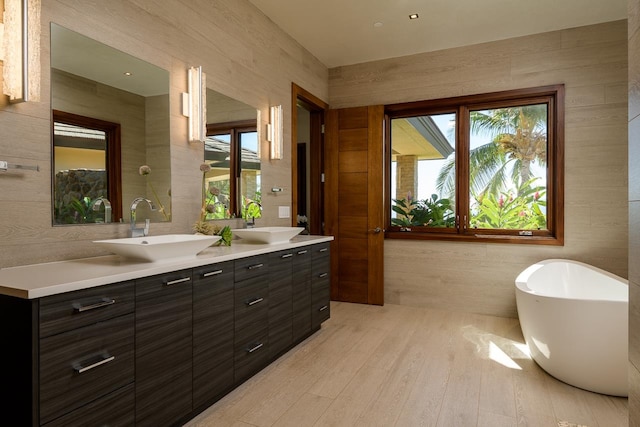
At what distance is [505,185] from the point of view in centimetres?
397

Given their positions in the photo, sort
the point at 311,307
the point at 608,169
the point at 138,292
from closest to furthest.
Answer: the point at 138,292, the point at 311,307, the point at 608,169

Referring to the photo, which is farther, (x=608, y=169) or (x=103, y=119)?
(x=608, y=169)

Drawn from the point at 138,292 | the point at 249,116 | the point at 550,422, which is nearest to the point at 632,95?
the point at 550,422

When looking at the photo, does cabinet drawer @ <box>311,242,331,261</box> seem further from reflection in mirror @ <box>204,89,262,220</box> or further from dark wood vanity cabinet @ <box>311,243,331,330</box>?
reflection in mirror @ <box>204,89,262,220</box>

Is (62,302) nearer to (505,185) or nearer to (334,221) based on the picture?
(334,221)

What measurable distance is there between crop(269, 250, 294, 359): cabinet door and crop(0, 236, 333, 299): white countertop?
19.7 inches

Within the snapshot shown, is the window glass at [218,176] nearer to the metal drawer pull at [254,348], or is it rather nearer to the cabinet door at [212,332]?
the cabinet door at [212,332]

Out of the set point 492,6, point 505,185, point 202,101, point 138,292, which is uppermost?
point 492,6

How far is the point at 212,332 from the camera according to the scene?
202cm

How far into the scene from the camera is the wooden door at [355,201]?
14.1 feet

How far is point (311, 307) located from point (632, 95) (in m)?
2.47

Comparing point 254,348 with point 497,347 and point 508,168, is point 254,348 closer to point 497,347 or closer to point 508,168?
point 497,347

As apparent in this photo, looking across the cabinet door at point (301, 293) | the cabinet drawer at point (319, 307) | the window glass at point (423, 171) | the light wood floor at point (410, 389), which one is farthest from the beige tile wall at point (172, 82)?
the window glass at point (423, 171)

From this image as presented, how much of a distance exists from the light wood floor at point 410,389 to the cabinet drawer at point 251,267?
2.28 ft
